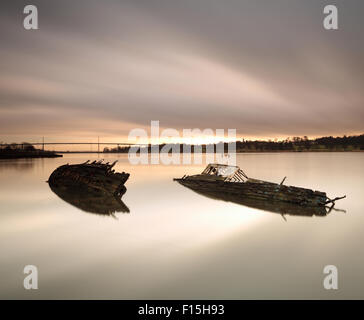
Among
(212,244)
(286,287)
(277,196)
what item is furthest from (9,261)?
(277,196)

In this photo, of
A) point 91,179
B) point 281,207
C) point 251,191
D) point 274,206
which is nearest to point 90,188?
point 91,179

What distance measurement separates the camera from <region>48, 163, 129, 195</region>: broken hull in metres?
30.3

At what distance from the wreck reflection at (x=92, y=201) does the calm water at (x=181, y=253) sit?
141 centimetres

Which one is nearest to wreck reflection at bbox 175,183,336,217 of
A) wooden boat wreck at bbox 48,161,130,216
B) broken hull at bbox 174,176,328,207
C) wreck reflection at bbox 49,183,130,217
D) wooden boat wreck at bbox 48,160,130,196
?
broken hull at bbox 174,176,328,207

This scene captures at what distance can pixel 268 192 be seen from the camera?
85.9 ft

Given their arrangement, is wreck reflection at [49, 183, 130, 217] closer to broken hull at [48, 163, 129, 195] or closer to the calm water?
broken hull at [48, 163, 129, 195]

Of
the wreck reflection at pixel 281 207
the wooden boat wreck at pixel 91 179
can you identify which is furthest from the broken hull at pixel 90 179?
the wreck reflection at pixel 281 207

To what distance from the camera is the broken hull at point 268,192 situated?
23.7 meters

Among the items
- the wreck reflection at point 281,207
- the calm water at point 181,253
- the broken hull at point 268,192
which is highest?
the broken hull at point 268,192

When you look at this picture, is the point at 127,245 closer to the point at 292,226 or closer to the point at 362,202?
the point at 292,226

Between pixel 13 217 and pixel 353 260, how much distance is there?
24204mm

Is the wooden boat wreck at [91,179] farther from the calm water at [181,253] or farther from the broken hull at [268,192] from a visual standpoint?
the broken hull at [268,192]

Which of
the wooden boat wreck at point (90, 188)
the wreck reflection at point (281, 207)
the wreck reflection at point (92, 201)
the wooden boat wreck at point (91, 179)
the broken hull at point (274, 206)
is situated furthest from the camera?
the wooden boat wreck at point (91, 179)

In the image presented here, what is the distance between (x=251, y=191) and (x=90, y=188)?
18517mm
